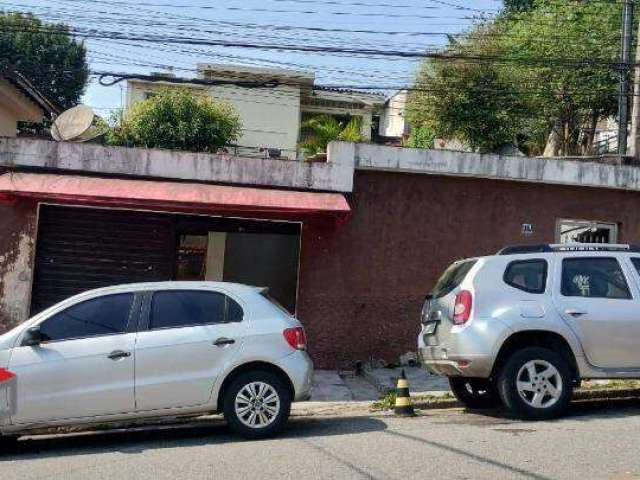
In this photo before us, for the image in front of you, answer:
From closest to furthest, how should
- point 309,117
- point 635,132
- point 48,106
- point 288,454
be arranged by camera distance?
point 288,454, point 635,132, point 48,106, point 309,117

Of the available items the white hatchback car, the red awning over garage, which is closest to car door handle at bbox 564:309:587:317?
the white hatchback car

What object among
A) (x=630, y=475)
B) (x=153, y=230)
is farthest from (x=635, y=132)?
(x=630, y=475)

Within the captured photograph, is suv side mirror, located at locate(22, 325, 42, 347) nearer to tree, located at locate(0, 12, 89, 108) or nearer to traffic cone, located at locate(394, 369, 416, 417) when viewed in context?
traffic cone, located at locate(394, 369, 416, 417)

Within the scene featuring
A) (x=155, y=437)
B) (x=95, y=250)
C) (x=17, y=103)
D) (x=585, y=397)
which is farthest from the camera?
(x=17, y=103)

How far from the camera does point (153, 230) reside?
12.2 m

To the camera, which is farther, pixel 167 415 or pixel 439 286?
pixel 439 286

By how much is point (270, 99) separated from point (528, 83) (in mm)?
10428

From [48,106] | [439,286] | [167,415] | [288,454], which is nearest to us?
[288,454]

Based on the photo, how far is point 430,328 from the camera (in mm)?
8508

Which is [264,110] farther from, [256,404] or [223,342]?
[256,404]


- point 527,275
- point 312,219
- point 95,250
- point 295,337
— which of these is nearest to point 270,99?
point 312,219

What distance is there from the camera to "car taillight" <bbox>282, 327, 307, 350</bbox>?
7520mm

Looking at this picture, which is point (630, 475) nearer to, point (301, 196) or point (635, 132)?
point (301, 196)

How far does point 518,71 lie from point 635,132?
46.7 feet
